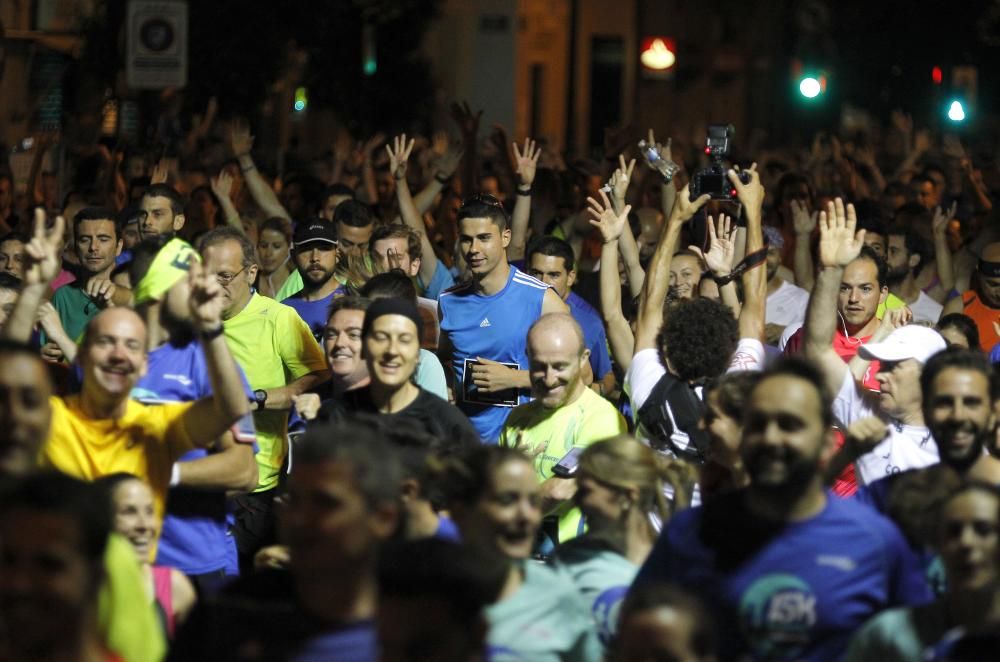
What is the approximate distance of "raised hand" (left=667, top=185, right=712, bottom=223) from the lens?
944cm

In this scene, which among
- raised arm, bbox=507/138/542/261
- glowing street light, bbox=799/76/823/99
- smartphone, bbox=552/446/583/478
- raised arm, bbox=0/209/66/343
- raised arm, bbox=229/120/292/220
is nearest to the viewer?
raised arm, bbox=0/209/66/343

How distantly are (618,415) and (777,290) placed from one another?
151 inches

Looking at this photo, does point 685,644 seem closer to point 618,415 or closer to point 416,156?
point 618,415

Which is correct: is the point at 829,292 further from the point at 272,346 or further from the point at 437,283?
the point at 437,283

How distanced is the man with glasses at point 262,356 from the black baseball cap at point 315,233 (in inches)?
33.6

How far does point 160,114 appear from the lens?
802 inches

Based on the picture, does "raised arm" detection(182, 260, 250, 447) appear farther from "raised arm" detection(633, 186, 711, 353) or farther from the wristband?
"raised arm" detection(633, 186, 711, 353)

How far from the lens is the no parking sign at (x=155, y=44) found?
15094 mm

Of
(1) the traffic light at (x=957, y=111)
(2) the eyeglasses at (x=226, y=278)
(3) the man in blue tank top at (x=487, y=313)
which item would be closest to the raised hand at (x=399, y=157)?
(3) the man in blue tank top at (x=487, y=313)

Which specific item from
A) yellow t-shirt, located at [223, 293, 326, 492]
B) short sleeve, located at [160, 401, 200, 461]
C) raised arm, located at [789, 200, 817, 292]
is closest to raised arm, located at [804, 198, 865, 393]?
yellow t-shirt, located at [223, 293, 326, 492]

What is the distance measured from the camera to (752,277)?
886 centimetres

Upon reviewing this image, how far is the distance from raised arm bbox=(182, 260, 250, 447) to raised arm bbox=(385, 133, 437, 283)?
14.1ft

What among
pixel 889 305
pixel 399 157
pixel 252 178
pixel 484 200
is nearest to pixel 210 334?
pixel 484 200

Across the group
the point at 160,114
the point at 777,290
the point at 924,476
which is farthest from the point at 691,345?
the point at 160,114
